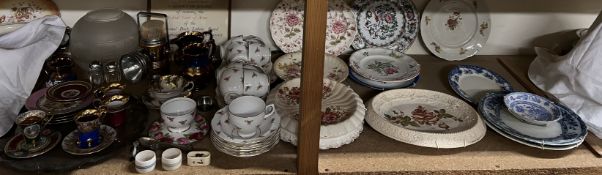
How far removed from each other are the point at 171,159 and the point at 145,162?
0.05 m

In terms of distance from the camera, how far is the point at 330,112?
45.1 inches

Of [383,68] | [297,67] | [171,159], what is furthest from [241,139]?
[383,68]

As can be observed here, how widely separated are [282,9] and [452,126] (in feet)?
1.74

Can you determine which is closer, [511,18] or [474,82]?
[474,82]

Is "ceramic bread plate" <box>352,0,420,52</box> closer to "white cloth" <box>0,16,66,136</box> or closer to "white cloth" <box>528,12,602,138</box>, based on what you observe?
"white cloth" <box>528,12,602,138</box>

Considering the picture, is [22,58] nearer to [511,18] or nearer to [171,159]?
[171,159]

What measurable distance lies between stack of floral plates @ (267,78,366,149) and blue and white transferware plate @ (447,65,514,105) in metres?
0.31

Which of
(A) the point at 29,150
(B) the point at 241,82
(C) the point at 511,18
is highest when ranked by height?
(C) the point at 511,18

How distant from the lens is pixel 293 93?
3.89ft

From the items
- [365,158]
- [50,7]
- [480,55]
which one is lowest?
[365,158]

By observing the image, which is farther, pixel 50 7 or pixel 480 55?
pixel 480 55

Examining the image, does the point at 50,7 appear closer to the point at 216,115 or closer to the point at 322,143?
the point at 216,115

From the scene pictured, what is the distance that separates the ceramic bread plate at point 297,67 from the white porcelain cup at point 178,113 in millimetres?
287

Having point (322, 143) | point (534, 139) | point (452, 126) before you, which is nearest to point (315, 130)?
point (322, 143)
